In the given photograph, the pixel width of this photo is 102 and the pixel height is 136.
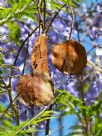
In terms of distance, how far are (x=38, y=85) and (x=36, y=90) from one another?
0.05 feet

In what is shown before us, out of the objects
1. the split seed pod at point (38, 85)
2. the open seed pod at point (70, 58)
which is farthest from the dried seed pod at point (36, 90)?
the open seed pod at point (70, 58)

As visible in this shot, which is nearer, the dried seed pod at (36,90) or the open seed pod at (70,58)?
the dried seed pod at (36,90)

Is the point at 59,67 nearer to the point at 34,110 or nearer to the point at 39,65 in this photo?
the point at 39,65

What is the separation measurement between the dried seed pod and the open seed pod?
0.12 meters

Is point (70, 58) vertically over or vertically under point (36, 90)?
over

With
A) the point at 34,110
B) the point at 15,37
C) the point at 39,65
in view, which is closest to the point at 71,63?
the point at 39,65

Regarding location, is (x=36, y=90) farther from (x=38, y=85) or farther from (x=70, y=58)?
(x=70, y=58)

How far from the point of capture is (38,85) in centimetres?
139

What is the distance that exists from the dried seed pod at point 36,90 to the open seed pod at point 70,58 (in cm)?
12

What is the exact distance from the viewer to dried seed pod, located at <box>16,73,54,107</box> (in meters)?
1.38

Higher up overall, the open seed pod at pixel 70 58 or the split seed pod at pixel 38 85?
the open seed pod at pixel 70 58

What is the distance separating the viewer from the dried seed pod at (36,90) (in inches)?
54.2

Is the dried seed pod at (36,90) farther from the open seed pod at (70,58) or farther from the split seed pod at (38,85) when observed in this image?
the open seed pod at (70,58)

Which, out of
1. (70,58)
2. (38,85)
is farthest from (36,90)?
(70,58)
